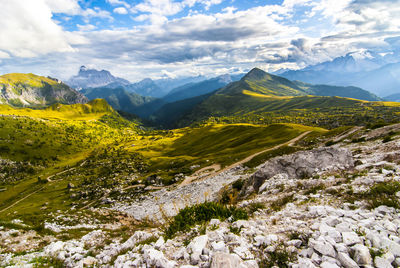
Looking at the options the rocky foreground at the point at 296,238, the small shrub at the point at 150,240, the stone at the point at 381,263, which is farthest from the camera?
the small shrub at the point at 150,240

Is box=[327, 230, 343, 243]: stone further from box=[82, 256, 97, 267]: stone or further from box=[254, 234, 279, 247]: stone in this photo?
box=[82, 256, 97, 267]: stone

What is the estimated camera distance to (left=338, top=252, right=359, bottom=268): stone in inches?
204

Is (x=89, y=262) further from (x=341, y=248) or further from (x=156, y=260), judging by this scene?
(x=341, y=248)

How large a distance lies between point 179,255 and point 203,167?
5598 cm

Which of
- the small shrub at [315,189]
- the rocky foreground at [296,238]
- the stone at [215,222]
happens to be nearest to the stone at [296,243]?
the rocky foreground at [296,238]

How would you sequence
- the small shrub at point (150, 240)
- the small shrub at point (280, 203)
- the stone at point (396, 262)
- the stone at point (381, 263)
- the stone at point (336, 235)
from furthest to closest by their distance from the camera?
the small shrub at point (280, 203) → the small shrub at point (150, 240) → the stone at point (336, 235) → the stone at point (396, 262) → the stone at point (381, 263)

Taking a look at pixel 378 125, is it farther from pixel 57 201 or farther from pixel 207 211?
pixel 57 201

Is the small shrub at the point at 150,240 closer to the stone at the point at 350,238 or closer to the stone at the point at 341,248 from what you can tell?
the stone at the point at 341,248

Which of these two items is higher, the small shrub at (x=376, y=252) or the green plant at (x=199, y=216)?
the small shrub at (x=376, y=252)

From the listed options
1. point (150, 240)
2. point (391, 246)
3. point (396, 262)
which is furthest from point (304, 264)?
point (150, 240)

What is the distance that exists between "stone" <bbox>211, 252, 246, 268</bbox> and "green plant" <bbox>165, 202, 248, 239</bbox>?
3706 millimetres

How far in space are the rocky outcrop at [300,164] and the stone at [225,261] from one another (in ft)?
56.0

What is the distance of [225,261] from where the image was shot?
614 cm

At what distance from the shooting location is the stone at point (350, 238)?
602 cm
